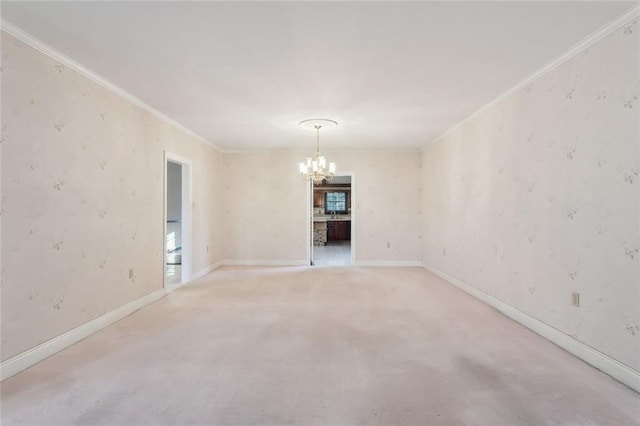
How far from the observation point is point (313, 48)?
2.52 meters

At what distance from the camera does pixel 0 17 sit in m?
2.14

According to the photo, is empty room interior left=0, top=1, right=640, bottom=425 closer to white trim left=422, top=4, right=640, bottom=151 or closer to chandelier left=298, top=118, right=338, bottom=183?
white trim left=422, top=4, right=640, bottom=151

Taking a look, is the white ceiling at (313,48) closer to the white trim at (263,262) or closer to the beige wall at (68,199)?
the beige wall at (68,199)

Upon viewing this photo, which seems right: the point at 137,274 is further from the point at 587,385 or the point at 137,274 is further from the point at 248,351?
the point at 587,385

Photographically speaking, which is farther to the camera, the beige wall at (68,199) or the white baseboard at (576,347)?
the beige wall at (68,199)

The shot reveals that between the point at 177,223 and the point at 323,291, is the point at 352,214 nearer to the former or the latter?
the point at 323,291

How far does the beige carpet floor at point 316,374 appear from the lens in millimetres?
1866

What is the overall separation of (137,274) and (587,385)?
437 cm

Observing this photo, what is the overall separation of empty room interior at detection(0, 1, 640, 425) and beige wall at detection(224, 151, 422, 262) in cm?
220

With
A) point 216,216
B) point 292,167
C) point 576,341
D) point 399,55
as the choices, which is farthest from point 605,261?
point 216,216

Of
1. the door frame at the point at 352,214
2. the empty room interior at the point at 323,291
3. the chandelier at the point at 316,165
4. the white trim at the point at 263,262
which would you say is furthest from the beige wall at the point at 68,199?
the door frame at the point at 352,214

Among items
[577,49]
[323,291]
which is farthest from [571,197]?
[323,291]

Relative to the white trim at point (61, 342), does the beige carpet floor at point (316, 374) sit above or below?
below

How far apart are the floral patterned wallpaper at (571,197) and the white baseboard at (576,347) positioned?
1.9 inches
